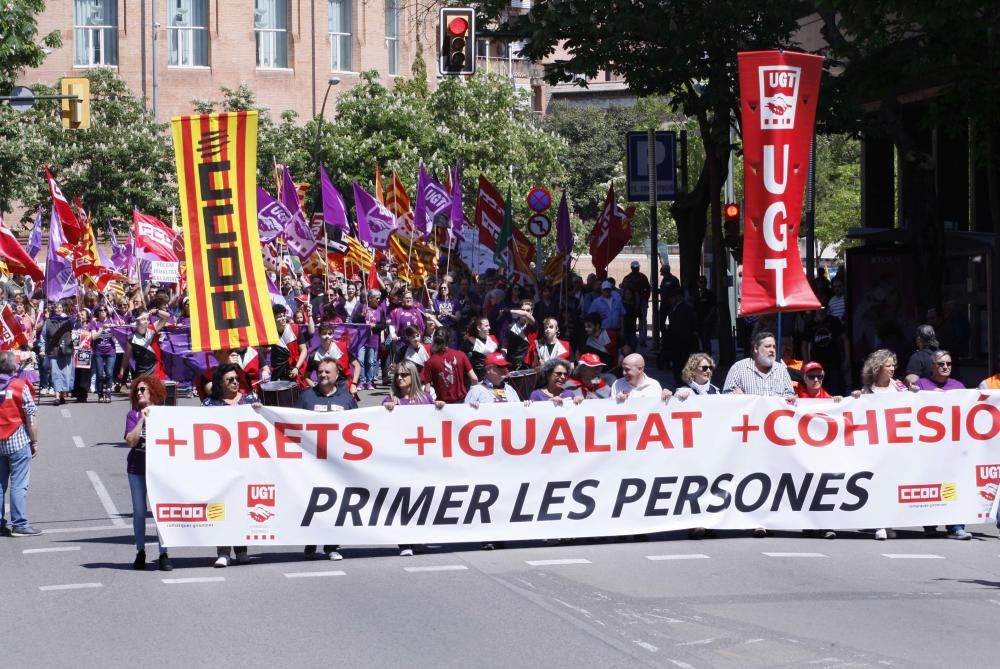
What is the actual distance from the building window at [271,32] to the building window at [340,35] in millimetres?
2074

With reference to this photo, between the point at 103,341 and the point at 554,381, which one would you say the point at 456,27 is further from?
the point at 103,341

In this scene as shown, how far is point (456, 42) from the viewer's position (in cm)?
1961

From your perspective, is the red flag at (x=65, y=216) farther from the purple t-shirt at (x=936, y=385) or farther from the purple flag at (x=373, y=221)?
the purple t-shirt at (x=936, y=385)

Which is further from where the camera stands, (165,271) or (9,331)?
(165,271)

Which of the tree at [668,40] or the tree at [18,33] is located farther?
the tree at [18,33]

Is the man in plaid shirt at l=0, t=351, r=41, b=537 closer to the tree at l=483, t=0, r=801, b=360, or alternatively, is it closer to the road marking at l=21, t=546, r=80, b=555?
the road marking at l=21, t=546, r=80, b=555

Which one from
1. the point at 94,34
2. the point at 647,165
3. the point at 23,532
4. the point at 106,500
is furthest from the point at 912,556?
the point at 94,34

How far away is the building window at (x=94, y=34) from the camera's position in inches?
2682

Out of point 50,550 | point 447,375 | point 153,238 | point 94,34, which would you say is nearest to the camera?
point 50,550

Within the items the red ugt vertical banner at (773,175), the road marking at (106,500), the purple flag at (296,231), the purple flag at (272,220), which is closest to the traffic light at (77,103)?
the purple flag at (272,220)

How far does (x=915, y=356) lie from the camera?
15.0 metres

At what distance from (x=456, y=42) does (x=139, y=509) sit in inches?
358

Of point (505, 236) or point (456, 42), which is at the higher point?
point (456, 42)

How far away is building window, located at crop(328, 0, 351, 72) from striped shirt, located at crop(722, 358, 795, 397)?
60.1 metres
